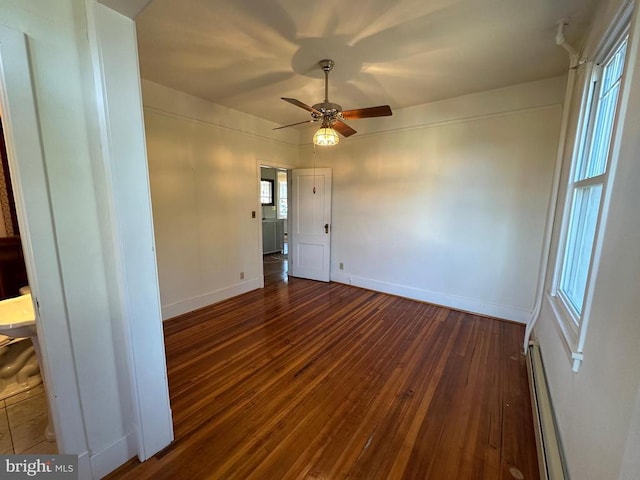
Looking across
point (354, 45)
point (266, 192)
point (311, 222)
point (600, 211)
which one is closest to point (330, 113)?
point (354, 45)

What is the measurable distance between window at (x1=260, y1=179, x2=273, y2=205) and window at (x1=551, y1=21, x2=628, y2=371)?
586 cm

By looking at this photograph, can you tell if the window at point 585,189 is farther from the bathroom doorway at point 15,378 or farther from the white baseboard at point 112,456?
the bathroom doorway at point 15,378

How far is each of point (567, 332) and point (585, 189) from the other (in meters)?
0.96

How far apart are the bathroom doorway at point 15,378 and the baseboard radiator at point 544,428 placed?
2.68 meters

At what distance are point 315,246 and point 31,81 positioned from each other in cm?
388

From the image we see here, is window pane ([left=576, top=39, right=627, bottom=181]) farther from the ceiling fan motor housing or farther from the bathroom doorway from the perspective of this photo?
the bathroom doorway

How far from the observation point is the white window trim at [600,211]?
3.57 feet

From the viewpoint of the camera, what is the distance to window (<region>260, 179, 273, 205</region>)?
670cm

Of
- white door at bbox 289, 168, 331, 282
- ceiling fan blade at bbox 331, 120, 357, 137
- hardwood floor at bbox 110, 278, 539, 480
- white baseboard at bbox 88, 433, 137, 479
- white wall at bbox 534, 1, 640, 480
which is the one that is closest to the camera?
white wall at bbox 534, 1, 640, 480

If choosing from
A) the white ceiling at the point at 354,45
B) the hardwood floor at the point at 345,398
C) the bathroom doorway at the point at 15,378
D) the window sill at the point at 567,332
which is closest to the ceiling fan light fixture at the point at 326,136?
the white ceiling at the point at 354,45

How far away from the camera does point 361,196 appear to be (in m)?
4.18

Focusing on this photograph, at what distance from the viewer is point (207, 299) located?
3590 mm

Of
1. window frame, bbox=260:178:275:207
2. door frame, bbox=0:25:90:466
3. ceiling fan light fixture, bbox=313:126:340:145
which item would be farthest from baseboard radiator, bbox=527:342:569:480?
window frame, bbox=260:178:275:207

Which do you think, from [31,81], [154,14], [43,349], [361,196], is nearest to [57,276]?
[43,349]
